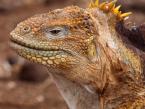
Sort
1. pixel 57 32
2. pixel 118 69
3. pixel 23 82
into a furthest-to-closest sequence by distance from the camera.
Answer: pixel 23 82 → pixel 118 69 → pixel 57 32

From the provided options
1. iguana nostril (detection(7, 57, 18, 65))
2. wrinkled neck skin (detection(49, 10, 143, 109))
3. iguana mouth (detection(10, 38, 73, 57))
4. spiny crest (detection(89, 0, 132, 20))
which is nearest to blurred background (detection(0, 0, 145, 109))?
iguana nostril (detection(7, 57, 18, 65))

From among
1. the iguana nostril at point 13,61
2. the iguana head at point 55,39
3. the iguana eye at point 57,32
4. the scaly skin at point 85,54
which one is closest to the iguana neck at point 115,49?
the scaly skin at point 85,54

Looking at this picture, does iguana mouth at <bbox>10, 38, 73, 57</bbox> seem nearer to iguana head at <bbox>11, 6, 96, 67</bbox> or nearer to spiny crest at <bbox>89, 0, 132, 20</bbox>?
iguana head at <bbox>11, 6, 96, 67</bbox>

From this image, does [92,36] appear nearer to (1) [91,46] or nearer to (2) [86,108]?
(1) [91,46]

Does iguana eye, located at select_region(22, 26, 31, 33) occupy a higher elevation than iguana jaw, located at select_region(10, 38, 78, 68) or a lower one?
higher

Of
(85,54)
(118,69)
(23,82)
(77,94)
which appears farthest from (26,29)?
(23,82)

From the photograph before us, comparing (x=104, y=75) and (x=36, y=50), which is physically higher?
(x=36, y=50)

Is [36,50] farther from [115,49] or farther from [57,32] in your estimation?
[115,49]

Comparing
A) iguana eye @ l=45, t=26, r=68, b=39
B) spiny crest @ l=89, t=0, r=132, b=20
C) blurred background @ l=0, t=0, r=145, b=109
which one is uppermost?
spiny crest @ l=89, t=0, r=132, b=20
